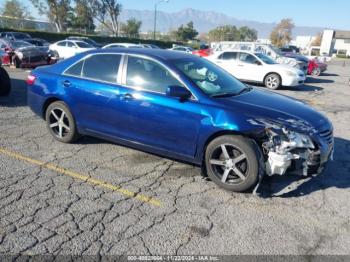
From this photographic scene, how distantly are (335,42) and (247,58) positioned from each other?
108 m

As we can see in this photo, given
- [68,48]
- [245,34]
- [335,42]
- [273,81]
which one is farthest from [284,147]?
[245,34]

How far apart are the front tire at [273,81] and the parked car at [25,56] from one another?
10.2 meters

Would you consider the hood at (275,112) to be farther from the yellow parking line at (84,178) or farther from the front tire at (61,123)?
the front tire at (61,123)

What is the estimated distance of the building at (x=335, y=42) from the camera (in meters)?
93.9

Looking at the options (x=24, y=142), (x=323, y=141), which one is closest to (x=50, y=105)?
(x=24, y=142)

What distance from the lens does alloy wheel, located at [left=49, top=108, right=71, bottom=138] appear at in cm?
557

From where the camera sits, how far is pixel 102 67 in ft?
16.8

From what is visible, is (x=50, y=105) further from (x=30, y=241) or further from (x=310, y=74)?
(x=310, y=74)

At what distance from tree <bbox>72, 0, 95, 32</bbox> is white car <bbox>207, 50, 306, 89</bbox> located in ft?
199

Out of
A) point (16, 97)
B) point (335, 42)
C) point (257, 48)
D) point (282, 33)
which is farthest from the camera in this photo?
point (335, 42)

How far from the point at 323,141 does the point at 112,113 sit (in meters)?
2.81

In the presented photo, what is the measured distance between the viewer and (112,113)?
4914mm

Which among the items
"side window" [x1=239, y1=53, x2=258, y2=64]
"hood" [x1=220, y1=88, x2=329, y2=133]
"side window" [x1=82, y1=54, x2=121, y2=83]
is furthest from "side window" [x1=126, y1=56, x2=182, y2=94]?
"side window" [x1=239, y1=53, x2=258, y2=64]

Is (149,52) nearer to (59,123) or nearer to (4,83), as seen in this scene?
(59,123)
